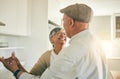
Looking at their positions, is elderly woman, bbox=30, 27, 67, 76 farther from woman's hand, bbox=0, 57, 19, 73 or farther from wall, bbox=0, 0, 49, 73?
wall, bbox=0, 0, 49, 73

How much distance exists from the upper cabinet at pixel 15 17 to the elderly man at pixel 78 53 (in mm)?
680

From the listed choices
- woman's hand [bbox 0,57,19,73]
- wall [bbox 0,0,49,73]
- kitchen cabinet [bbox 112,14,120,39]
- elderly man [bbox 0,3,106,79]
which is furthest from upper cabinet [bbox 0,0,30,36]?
kitchen cabinet [bbox 112,14,120,39]

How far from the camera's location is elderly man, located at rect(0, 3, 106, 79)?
98cm

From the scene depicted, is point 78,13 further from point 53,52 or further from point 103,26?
point 103,26

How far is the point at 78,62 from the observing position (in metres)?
0.98

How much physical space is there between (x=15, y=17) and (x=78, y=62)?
103 cm

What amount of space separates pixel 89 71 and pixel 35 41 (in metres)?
1.40

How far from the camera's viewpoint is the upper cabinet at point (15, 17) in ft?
5.15

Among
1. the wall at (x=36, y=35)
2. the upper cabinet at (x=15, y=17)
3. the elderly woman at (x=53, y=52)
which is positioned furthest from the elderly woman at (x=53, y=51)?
the wall at (x=36, y=35)

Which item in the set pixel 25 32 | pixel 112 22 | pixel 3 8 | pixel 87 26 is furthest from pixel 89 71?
pixel 112 22

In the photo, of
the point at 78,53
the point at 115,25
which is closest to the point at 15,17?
the point at 78,53

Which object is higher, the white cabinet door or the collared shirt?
the white cabinet door

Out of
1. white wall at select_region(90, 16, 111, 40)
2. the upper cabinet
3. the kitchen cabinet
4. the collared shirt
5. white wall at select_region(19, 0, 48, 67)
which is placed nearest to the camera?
the collared shirt

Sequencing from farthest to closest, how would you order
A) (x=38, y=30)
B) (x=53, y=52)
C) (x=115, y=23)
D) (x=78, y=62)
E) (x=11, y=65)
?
(x=115, y=23)
(x=38, y=30)
(x=53, y=52)
(x=11, y=65)
(x=78, y=62)
